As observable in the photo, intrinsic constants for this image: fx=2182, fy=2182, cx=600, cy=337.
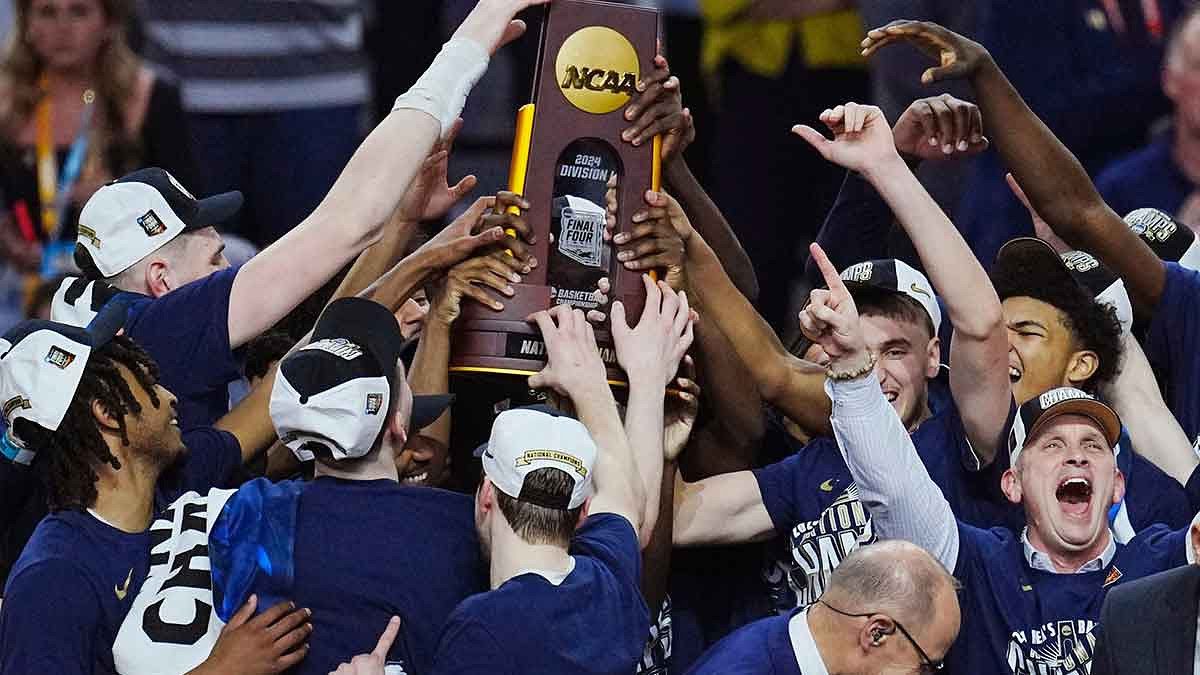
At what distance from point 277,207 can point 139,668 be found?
401cm

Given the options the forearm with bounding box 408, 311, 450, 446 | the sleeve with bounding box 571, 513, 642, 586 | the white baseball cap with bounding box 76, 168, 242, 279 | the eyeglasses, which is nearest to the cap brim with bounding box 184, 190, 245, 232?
the white baseball cap with bounding box 76, 168, 242, 279

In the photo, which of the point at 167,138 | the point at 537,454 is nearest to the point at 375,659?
the point at 537,454

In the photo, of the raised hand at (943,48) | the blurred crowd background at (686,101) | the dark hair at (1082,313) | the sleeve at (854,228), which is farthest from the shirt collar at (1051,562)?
the blurred crowd background at (686,101)

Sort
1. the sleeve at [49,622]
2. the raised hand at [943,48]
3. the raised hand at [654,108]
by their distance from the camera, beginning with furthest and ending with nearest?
the raised hand at [943,48], the raised hand at [654,108], the sleeve at [49,622]

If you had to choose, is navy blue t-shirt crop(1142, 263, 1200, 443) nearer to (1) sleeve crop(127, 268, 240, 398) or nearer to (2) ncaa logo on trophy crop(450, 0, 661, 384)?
(2) ncaa logo on trophy crop(450, 0, 661, 384)

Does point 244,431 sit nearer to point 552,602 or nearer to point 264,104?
point 552,602

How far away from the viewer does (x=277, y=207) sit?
27.9 ft

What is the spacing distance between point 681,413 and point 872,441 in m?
0.58

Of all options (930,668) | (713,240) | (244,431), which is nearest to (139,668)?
(244,431)

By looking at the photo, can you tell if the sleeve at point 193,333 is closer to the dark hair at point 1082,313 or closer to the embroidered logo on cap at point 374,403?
the embroidered logo on cap at point 374,403

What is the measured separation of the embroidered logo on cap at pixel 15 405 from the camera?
487cm

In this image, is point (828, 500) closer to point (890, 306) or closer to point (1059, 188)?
point (890, 306)

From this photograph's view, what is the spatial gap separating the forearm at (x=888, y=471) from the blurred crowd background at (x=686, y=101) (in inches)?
121

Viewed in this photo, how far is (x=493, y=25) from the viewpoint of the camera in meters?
5.36
